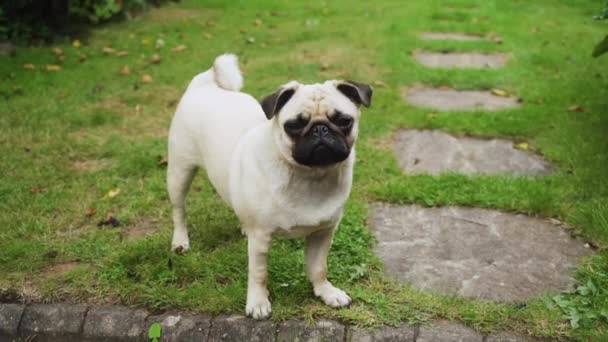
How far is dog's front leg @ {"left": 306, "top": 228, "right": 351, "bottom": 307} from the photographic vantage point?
308cm

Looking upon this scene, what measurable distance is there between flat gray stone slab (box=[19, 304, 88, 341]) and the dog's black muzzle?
146 cm

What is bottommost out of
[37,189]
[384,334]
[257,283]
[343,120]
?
[37,189]

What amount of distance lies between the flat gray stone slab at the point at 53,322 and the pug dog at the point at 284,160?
35.3 inches

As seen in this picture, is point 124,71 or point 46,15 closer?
point 124,71

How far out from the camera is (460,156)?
16.6ft

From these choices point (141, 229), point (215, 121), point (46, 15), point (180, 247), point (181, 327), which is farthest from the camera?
point (46, 15)

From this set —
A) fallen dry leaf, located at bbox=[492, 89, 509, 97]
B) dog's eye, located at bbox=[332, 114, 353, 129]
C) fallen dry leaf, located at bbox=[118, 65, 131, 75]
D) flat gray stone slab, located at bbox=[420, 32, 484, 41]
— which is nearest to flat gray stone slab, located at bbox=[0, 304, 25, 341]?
dog's eye, located at bbox=[332, 114, 353, 129]

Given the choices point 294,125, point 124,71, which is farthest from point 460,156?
point 124,71

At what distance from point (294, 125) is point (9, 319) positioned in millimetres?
1821

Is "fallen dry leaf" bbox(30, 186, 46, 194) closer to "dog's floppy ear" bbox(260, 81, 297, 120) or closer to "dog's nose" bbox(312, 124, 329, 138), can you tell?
"dog's floppy ear" bbox(260, 81, 297, 120)

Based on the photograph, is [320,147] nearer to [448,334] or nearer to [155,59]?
[448,334]

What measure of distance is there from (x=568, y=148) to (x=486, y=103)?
151 centimetres

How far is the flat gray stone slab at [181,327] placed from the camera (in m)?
2.95

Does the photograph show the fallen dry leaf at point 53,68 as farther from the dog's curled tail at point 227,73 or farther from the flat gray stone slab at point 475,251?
the flat gray stone slab at point 475,251
